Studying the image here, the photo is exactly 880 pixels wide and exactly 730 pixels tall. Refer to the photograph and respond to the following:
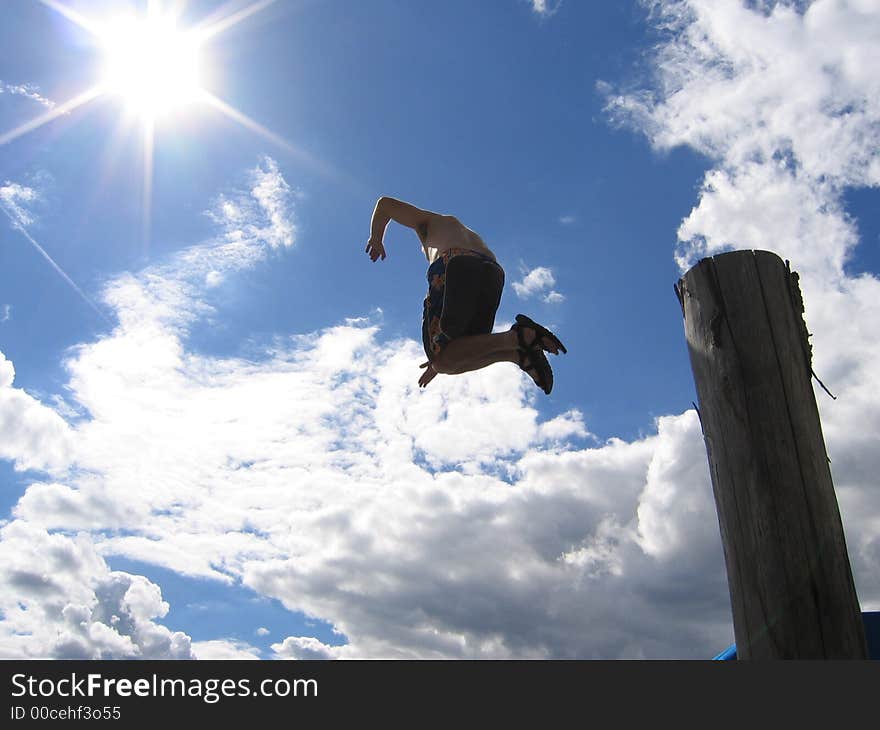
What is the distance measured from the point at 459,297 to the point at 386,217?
1.08m

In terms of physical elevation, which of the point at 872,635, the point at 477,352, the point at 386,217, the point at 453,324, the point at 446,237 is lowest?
the point at 872,635

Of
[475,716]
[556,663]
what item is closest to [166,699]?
[475,716]

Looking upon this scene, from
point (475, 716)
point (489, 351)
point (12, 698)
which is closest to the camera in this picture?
point (475, 716)

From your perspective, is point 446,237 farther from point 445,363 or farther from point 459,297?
point 445,363

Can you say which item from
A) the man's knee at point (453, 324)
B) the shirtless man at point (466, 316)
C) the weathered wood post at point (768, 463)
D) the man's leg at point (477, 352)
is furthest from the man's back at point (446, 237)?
the weathered wood post at point (768, 463)

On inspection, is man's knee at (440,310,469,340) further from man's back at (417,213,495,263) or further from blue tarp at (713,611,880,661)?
blue tarp at (713,611,880,661)

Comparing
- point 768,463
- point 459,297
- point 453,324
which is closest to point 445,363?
point 453,324

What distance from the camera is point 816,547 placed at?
296 centimetres

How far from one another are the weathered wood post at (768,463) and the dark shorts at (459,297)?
6.58 ft

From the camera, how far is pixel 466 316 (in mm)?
5320

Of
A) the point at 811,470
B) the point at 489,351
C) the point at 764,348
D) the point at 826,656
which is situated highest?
the point at 489,351

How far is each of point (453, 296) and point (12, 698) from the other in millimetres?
3562

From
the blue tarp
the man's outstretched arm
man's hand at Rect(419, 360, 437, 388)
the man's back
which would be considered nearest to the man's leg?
man's hand at Rect(419, 360, 437, 388)

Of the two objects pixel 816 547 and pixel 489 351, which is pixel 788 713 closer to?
pixel 816 547
